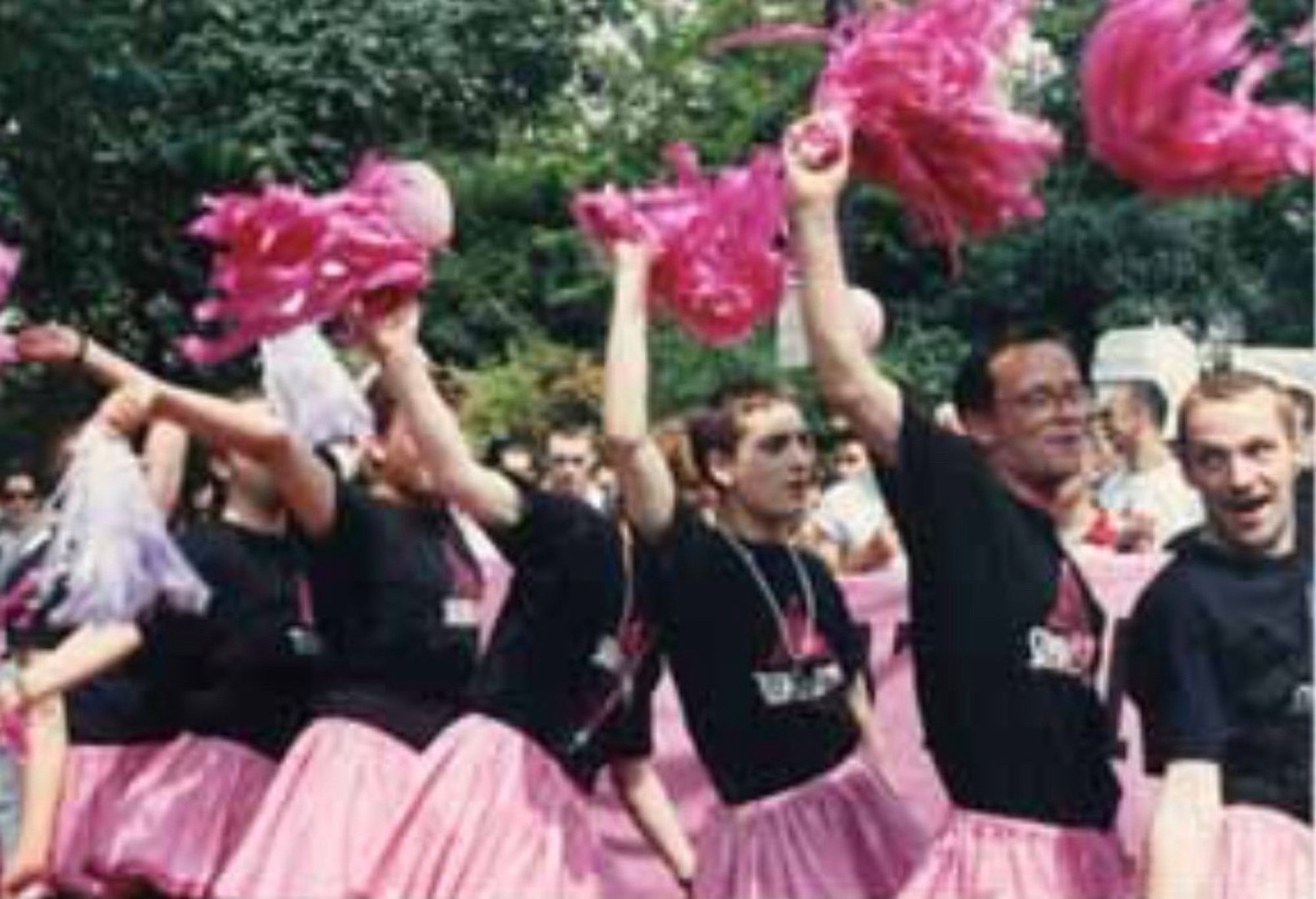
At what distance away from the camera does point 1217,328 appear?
21.8m

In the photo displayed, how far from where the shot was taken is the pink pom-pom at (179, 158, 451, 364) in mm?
5375

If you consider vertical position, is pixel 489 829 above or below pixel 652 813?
above

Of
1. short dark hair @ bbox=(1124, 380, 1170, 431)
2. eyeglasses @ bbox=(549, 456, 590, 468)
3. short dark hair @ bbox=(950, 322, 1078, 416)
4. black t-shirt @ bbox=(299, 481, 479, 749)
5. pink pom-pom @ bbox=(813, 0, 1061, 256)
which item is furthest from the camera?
eyeglasses @ bbox=(549, 456, 590, 468)

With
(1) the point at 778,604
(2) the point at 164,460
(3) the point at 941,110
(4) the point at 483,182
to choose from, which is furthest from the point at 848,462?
(4) the point at 483,182

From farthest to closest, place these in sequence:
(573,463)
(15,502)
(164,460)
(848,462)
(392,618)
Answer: (15,502) → (848,462) → (573,463) → (164,460) → (392,618)

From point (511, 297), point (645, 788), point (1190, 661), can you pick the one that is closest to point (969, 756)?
→ point (1190, 661)

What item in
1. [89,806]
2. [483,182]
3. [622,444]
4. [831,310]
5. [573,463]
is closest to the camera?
[831,310]

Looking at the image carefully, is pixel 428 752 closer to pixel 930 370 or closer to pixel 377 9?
pixel 377 9

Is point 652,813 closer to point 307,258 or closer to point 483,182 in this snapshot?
point 307,258

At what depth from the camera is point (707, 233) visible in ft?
17.6

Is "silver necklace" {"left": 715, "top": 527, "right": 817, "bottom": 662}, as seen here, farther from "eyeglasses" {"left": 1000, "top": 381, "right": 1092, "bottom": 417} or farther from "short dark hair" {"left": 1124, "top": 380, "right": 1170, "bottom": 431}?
"short dark hair" {"left": 1124, "top": 380, "right": 1170, "bottom": 431}

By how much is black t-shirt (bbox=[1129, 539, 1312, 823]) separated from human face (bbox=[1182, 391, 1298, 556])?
0.14 feet

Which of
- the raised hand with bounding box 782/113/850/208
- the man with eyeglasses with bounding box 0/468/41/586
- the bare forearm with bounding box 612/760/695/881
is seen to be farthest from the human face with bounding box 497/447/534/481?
the man with eyeglasses with bounding box 0/468/41/586

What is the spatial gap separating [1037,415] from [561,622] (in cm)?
107
